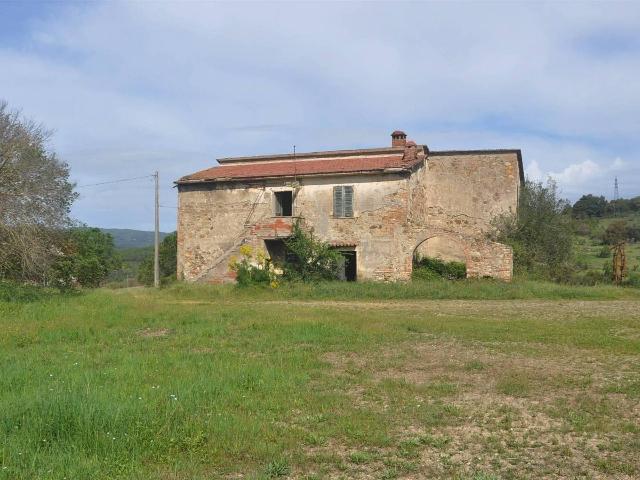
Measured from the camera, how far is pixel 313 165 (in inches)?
1122

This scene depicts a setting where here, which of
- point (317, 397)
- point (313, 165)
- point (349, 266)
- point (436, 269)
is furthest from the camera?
point (313, 165)

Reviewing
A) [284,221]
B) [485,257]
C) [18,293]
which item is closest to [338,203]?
[284,221]

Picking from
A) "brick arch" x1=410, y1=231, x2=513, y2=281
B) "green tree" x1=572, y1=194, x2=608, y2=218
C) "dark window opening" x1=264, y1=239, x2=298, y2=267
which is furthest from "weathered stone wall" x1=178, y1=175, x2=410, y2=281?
"green tree" x1=572, y1=194, x2=608, y2=218

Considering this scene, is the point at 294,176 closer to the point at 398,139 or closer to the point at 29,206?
the point at 398,139

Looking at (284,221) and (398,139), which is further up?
(398,139)

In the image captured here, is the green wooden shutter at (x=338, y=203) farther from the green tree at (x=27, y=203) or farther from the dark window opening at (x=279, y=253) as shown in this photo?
the green tree at (x=27, y=203)

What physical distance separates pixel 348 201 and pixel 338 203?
45 cm

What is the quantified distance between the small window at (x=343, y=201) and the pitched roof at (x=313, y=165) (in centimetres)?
77

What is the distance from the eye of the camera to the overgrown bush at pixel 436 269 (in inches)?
1022

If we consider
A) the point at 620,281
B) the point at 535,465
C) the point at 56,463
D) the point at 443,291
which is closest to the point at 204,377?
the point at 56,463

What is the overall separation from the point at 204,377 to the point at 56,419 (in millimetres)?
2581

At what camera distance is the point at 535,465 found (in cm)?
556

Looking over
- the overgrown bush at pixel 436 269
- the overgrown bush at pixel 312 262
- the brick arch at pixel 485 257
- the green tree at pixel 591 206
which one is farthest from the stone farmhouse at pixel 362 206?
the green tree at pixel 591 206

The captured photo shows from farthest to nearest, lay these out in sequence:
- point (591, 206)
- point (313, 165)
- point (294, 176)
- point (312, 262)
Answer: point (591, 206)
point (313, 165)
point (294, 176)
point (312, 262)
